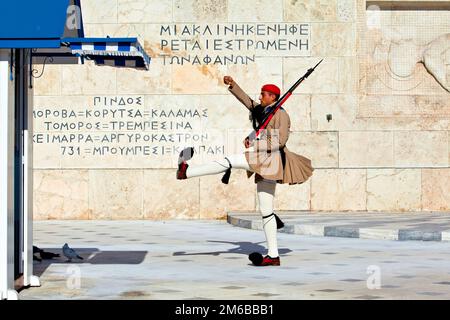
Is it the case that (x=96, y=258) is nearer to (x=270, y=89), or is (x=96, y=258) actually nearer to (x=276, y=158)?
(x=276, y=158)

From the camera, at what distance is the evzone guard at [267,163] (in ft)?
43.2

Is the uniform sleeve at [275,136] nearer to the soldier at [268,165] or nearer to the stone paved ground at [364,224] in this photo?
the soldier at [268,165]

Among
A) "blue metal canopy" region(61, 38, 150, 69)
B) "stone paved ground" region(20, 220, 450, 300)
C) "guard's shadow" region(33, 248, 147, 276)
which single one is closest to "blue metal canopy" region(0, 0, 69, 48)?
"blue metal canopy" region(61, 38, 150, 69)

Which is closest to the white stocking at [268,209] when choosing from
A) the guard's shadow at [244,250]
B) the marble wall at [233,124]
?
the guard's shadow at [244,250]

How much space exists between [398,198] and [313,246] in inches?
290

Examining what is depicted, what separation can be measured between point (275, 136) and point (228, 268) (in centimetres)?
164

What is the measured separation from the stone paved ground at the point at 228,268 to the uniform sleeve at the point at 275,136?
4.67 ft

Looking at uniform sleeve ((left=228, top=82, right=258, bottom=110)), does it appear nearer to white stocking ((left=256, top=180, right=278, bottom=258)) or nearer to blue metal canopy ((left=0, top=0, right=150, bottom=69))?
white stocking ((left=256, top=180, right=278, bottom=258))

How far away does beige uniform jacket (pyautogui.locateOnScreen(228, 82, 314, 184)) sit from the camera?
43.0 feet

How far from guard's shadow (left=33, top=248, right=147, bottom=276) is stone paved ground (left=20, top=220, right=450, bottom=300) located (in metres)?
0.01

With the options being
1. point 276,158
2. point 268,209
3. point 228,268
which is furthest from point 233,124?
point 228,268

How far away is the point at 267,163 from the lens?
43.2 ft

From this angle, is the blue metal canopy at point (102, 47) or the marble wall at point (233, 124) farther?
the marble wall at point (233, 124)
